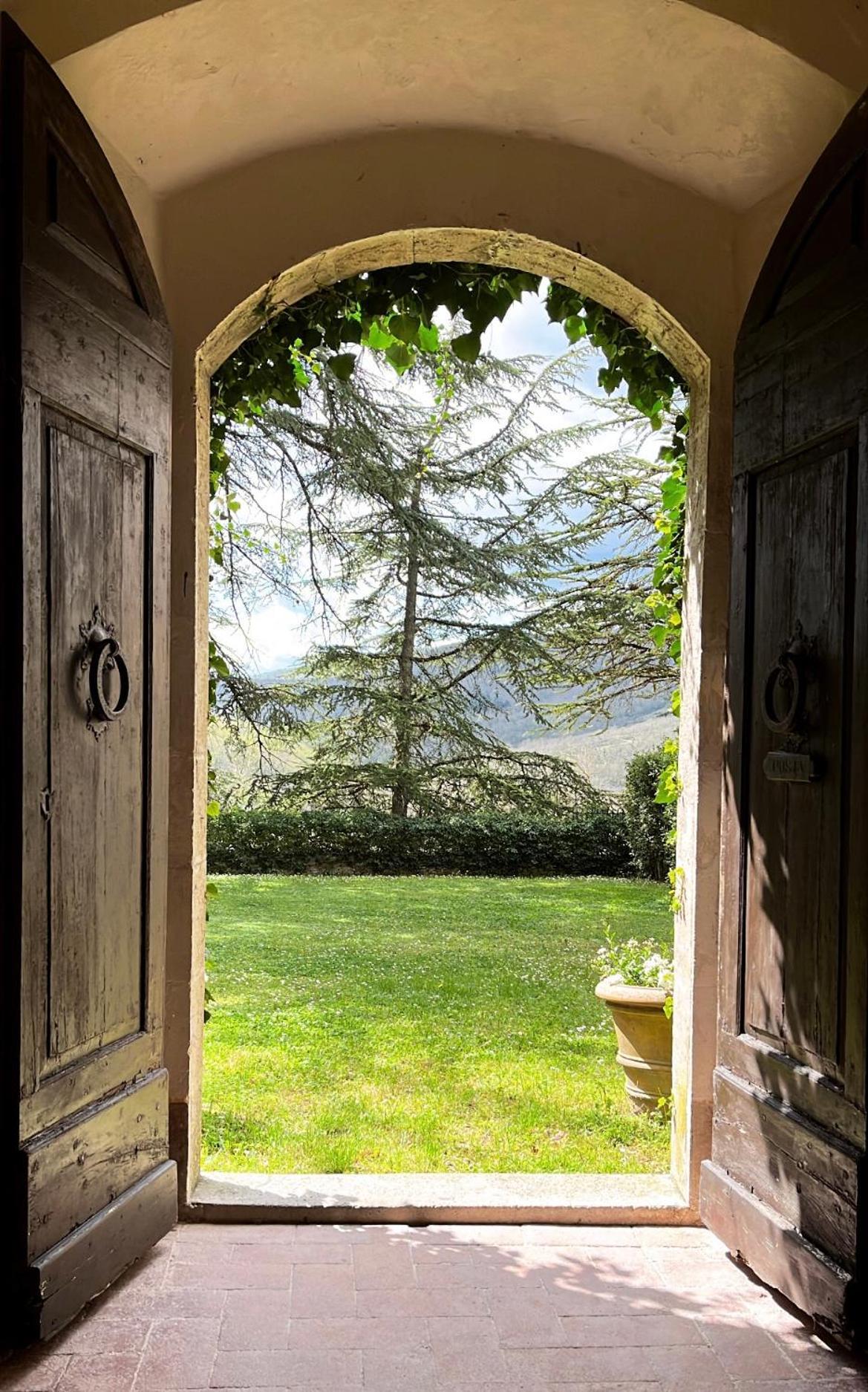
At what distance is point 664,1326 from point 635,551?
1331cm

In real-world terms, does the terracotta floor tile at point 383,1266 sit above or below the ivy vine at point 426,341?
below

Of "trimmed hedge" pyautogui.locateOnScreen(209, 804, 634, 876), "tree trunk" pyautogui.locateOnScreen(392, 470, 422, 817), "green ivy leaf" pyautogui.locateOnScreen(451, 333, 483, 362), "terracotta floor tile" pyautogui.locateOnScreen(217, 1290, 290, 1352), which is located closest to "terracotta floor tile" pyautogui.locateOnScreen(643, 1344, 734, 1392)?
"terracotta floor tile" pyautogui.locateOnScreen(217, 1290, 290, 1352)

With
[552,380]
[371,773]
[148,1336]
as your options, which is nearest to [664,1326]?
[148,1336]

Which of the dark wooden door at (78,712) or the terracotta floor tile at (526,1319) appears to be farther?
the terracotta floor tile at (526,1319)

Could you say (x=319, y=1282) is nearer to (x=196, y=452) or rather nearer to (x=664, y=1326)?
(x=664, y=1326)

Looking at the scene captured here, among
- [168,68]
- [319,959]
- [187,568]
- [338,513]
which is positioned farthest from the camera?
[338,513]

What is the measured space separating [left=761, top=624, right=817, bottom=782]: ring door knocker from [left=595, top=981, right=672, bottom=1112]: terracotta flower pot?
7.78 ft

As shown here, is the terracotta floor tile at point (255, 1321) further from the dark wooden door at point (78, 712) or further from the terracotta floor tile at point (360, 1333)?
the dark wooden door at point (78, 712)

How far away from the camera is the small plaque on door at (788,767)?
2.57m

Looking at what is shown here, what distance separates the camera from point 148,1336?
2.50 metres

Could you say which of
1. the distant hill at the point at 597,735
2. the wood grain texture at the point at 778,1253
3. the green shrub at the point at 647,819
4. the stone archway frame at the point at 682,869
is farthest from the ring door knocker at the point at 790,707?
the distant hill at the point at 597,735

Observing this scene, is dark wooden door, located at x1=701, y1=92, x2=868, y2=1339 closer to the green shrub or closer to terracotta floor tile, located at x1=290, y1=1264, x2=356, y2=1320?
terracotta floor tile, located at x1=290, y1=1264, x2=356, y2=1320

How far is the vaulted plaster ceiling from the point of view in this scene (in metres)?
2.58

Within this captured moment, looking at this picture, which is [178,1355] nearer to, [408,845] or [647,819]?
[647,819]
